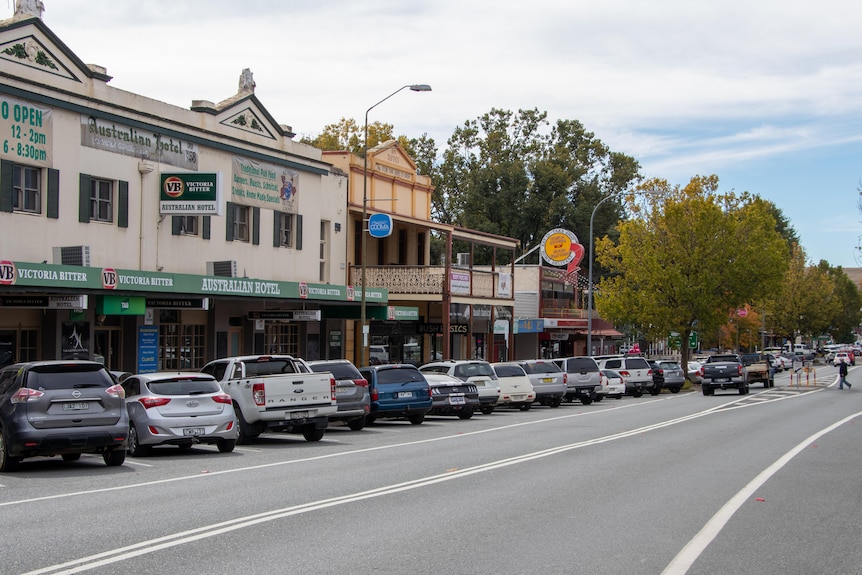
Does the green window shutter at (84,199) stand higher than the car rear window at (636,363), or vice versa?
the green window shutter at (84,199)

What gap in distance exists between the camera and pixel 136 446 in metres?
17.0

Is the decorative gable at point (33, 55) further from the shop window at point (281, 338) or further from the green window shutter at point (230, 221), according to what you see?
the shop window at point (281, 338)

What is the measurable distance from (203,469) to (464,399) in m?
12.4

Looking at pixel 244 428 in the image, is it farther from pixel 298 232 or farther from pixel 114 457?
pixel 298 232

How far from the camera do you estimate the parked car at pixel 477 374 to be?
28.4 meters

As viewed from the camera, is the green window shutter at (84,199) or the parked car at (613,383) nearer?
the green window shutter at (84,199)

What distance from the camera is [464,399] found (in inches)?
1051

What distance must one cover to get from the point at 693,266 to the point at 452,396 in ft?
102

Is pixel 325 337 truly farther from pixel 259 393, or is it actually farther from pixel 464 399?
pixel 259 393

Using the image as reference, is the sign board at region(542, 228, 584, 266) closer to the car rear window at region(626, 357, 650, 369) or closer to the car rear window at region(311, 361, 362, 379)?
the car rear window at region(626, 357, 650, 369)

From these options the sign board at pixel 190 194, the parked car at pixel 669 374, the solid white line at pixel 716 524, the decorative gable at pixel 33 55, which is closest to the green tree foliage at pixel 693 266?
the parked car at pixel 669 374

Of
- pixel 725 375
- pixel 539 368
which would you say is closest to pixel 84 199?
pixel 539 368

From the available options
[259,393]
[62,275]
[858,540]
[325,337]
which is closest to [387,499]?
[858,540]

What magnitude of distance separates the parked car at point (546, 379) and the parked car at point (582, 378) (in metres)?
1.53
